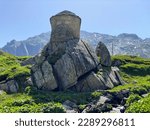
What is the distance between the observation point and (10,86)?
2881 inches

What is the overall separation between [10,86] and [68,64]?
41.3 ft

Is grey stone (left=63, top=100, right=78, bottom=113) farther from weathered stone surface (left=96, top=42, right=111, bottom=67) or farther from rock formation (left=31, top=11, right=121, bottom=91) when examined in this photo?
weathered stone surface (left=96, top=42, right=111, bottom=67)

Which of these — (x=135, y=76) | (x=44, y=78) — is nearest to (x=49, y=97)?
(x=44, y=78)

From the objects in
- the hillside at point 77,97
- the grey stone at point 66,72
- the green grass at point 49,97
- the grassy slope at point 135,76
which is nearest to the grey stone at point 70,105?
the hillside at point 77,97

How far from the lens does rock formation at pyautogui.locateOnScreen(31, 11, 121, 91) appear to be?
72312mm

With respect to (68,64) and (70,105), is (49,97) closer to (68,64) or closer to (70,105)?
(70,105)

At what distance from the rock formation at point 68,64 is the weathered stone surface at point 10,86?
3.92m

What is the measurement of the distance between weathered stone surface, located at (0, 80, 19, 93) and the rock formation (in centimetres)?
392

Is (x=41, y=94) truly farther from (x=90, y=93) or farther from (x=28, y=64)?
(x=28, y=64)

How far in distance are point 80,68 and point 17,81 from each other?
13.4 metres

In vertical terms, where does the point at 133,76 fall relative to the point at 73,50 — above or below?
below

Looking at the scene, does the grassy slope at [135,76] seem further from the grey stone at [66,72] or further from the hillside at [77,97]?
the grey stone at [66,72]

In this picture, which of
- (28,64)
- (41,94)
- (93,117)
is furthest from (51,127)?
(28,64)

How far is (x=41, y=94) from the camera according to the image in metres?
68.4
